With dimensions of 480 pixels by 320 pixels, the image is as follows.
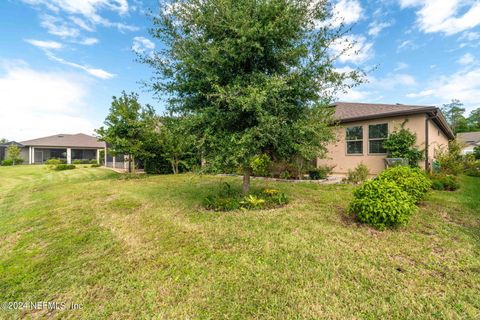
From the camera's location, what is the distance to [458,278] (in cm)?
251

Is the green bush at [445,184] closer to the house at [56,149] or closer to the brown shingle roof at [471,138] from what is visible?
the house at [56,149]

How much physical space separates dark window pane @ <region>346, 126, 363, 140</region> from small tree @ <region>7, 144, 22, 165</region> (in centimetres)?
3535

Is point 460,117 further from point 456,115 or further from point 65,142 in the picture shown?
point 65,142

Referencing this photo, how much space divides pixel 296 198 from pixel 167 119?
447 cm

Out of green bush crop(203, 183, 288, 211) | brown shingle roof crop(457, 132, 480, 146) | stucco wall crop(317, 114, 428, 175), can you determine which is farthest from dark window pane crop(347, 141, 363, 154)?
brown shingle roof crop(457, 132, 480, 146)

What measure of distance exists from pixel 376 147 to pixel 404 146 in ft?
4.07

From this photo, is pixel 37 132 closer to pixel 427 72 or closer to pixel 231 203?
pixel 231 203

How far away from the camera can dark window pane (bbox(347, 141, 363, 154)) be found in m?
11.5

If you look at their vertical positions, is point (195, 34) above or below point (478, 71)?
below

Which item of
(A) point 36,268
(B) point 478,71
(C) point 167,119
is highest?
(B) point 478,71

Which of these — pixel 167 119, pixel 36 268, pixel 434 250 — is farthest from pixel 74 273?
pixel 434 250

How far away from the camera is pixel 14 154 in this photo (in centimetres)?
2498

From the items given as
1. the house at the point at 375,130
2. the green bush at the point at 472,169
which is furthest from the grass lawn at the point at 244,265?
the green bush at the point at 472,169

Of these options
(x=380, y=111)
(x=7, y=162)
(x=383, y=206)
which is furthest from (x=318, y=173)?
(x=7, y=162)
